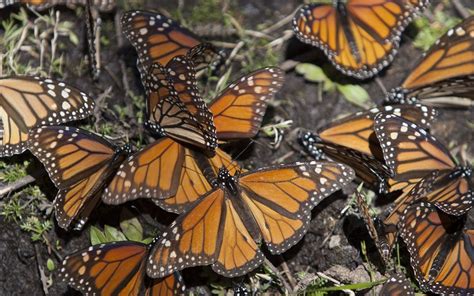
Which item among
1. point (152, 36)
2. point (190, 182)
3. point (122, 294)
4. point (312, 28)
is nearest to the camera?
point (122, 294)

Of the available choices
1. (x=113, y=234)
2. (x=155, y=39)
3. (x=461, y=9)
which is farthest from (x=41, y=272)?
(x=461, y=9)

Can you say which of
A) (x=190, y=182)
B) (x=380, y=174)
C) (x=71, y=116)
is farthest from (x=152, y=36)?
(x=380, y=174)

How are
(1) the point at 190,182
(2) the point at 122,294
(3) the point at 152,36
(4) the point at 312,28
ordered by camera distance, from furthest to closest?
(4) the point at 312,28, (3) the point at 152,36, (1) the point at 190,182, (2) the point at 122,294

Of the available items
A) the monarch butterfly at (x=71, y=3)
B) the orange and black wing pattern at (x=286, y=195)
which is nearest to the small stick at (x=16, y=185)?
the orange and black wing pattern at (x=286, y=195)

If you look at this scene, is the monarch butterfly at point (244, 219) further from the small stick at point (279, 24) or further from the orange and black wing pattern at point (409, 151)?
the small stick at point (279, 24)

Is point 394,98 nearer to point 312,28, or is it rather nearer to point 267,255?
point 312,28

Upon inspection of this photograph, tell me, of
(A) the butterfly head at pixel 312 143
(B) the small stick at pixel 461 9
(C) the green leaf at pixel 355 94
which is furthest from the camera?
(B) the small stick at pixel 461 9
